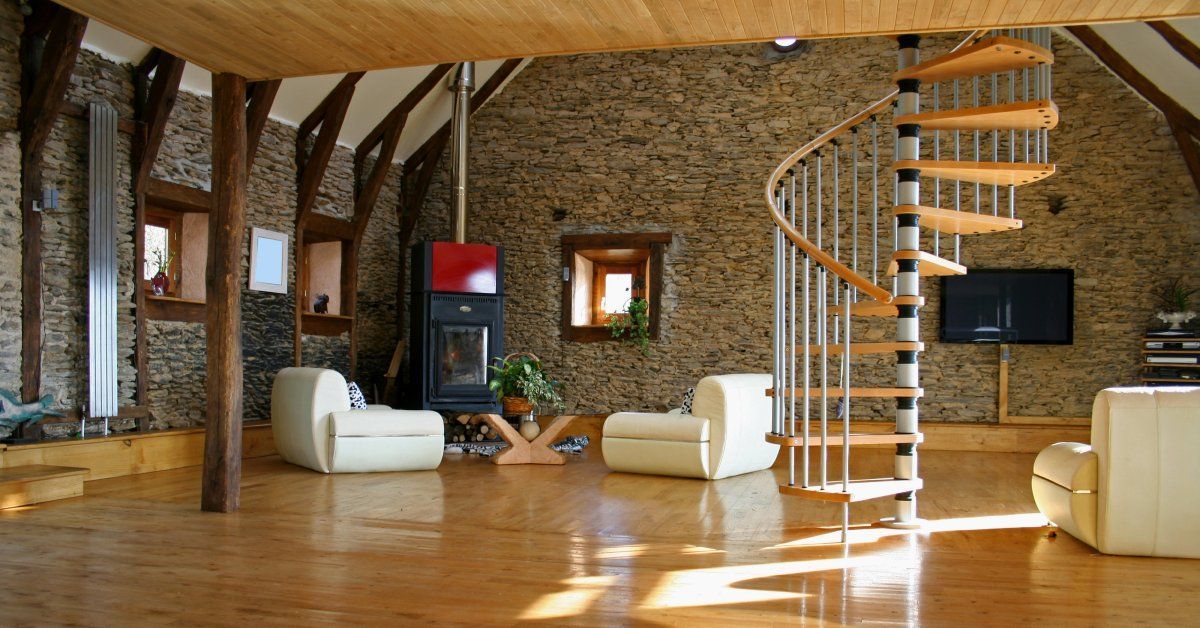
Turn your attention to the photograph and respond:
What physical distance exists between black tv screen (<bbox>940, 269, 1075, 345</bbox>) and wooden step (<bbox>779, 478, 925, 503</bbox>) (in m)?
4.59

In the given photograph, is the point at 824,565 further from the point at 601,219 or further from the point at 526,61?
the point at 526,61

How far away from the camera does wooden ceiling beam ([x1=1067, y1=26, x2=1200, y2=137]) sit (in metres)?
8.30

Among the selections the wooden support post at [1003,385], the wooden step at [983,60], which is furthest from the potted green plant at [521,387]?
the wooden support post at [1003,385]

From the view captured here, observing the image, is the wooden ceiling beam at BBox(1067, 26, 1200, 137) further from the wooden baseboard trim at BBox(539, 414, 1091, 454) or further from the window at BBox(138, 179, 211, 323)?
the window at BBox(138, 179, 211, 323)

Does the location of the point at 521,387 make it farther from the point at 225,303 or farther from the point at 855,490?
the point at 855,490

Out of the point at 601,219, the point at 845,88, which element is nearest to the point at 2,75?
the point at 601,219

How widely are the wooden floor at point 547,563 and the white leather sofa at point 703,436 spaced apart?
58cm

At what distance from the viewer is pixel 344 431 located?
6598mm

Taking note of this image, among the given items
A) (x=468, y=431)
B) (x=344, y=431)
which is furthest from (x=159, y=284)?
(x=468, y=431)

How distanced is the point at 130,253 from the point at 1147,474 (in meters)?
6.52

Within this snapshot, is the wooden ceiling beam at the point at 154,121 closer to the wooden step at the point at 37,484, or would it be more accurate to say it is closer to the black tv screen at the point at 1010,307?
the wooden step at the point at 37,484

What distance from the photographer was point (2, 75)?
586cm

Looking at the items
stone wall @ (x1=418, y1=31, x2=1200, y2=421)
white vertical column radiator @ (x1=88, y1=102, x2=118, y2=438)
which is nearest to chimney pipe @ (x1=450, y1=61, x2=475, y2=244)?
stone wall @ (x1=418, y1=31, x2=1200, y2=421)

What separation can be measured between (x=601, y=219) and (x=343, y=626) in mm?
7175
